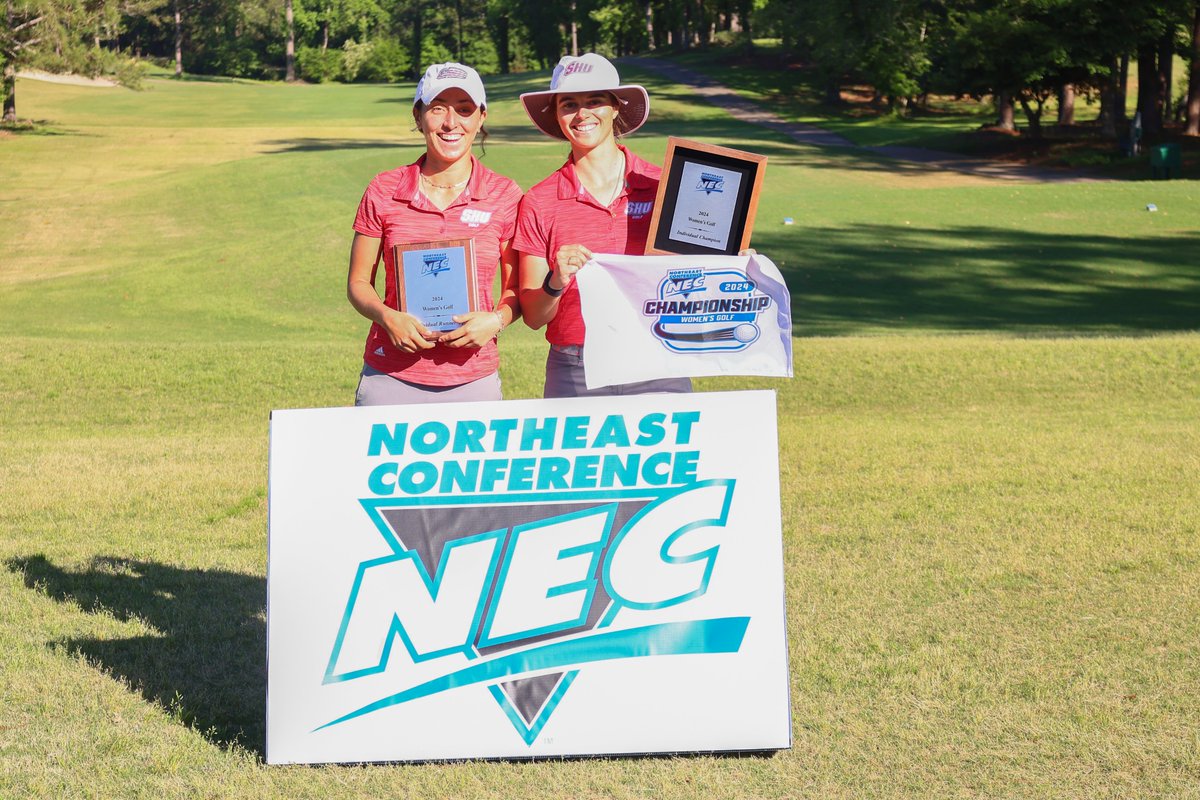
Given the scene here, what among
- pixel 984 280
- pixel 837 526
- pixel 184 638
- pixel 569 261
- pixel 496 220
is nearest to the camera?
pixel 569 261

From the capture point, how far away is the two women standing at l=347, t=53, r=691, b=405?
13.9ft

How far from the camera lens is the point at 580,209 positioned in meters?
4.24

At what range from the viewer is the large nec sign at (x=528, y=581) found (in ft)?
13.0

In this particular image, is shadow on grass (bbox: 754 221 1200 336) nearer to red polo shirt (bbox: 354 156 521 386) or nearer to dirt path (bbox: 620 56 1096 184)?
dirt path (bbox: 620 56 1096 184)

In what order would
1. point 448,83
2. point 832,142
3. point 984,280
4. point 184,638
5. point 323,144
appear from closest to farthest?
point 448,83 → point 184,638 → point 984,280 → point 323,144 → point 832,142

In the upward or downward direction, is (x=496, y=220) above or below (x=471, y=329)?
above

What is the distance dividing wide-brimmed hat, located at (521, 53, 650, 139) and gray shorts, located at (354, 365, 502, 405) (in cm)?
90

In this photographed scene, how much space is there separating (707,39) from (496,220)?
81234 mm

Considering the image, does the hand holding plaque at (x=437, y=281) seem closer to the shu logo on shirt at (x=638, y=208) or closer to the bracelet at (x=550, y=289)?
the bracelet at (x=550, y=289)

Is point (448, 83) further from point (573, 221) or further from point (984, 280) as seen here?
point (984, 280)

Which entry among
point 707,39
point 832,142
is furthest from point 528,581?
point 707,39

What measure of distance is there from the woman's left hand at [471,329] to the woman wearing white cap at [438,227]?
54 millimetres

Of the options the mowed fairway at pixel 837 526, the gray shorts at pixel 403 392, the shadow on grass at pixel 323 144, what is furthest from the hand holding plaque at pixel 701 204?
the shadow on grass at pixel 323 144

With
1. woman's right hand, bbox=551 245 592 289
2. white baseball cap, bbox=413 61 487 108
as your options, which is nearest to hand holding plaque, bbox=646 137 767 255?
woman's right hand, bbox=551 245 592 289
